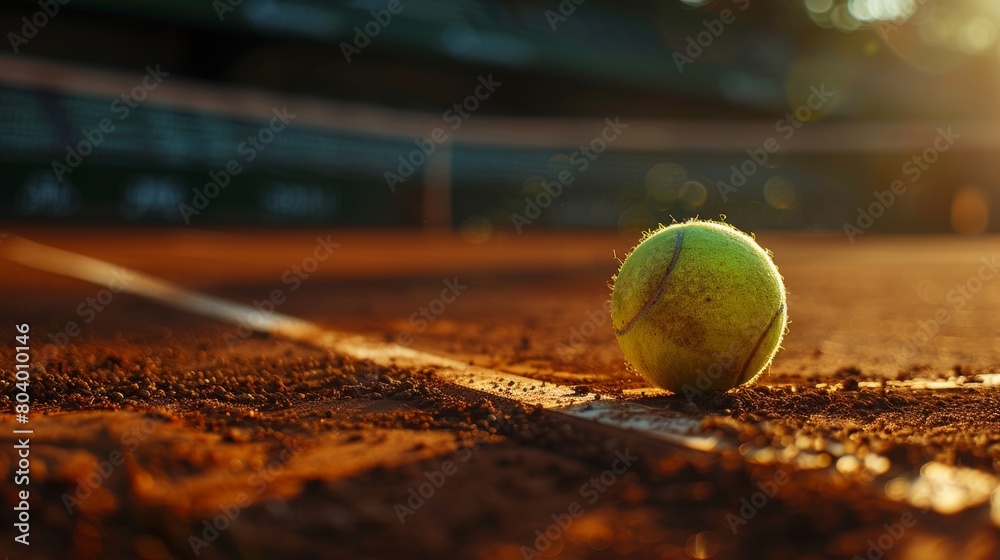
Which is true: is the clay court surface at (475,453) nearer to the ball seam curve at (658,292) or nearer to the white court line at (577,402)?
the white court line at (577,402)

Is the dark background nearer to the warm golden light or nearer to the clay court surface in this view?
the warm golden light

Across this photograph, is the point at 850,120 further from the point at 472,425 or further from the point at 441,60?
the point at 472,425

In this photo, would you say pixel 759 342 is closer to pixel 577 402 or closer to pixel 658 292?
pixel 658 292

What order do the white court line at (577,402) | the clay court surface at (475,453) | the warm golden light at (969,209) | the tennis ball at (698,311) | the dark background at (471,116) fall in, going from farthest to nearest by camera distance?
the warm golden light at (969,209) < the dark background at (471,116) < the tennis ball at (698,311) < the white court line at (577,402) < the clay court surface at (475,453)

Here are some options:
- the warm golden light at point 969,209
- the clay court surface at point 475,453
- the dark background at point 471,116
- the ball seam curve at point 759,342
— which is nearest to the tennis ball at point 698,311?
the ball seam curve at point 759,342

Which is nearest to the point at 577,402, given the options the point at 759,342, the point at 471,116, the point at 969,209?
the point at 759,342
